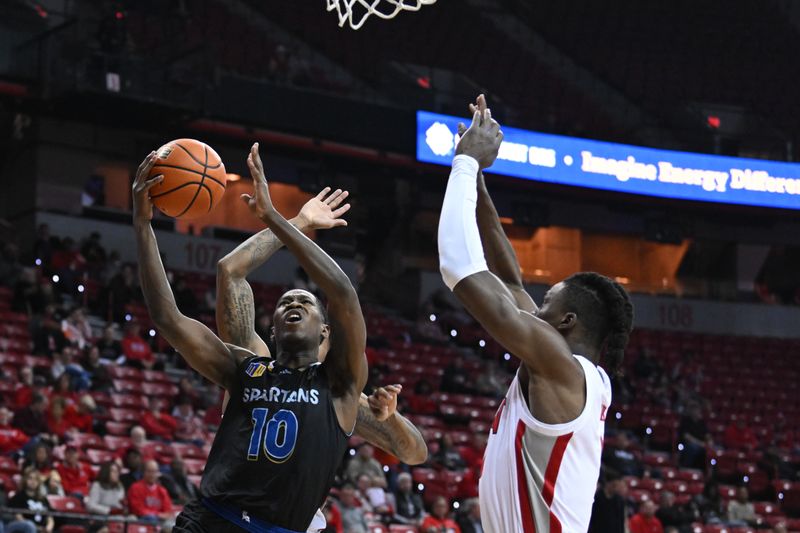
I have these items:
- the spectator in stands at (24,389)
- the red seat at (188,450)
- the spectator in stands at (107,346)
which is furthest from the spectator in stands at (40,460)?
the spectator in stands at (107,346)

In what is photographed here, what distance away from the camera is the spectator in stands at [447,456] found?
52.4ft

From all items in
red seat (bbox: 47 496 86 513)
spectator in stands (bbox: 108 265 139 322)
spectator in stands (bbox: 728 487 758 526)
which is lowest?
spectator in stands (bbox: 728 487 758 526)

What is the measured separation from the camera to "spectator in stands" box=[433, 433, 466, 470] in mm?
15961

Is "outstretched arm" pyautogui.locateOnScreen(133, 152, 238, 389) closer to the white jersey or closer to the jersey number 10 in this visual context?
the jersey number 10

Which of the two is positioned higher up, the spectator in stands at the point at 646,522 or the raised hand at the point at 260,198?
the raised hand at the point at 260,198

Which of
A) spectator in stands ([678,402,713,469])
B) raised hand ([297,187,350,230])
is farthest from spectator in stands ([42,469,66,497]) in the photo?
spectator in stands ([678,402,713,469])

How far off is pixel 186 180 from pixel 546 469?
2.16 metres

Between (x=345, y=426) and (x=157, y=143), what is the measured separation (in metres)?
18.7

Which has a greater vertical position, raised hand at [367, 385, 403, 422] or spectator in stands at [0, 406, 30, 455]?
raised hand at [367, 385, 403, 422]

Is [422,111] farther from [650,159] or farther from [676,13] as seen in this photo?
[676,13]

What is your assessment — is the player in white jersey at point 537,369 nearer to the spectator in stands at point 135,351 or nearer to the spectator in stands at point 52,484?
the spectator in stands at point 52,484

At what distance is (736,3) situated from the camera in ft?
91.6

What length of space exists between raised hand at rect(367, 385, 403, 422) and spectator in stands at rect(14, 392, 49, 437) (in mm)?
8629

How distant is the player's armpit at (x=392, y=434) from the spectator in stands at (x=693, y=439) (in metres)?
14.9
